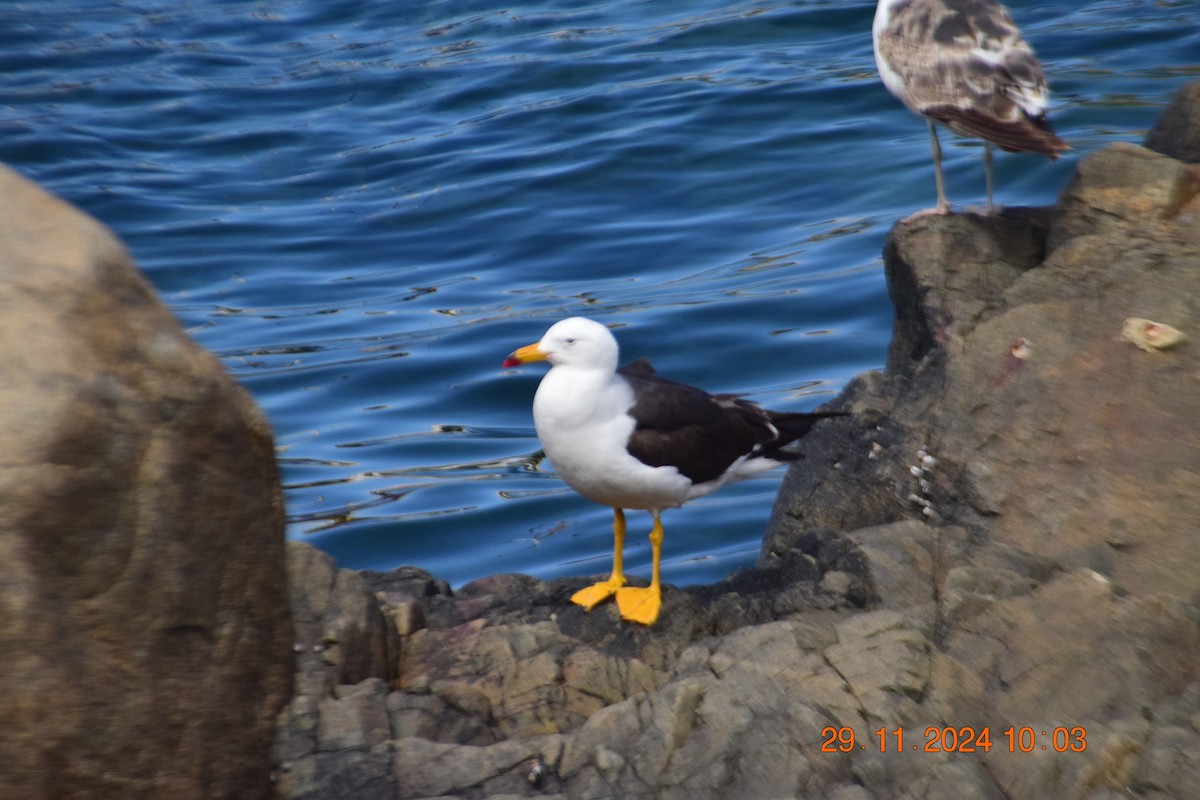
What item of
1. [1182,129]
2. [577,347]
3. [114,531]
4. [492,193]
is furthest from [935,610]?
[492,193]

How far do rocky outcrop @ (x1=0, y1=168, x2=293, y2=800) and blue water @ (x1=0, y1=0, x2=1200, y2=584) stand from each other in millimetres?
4610

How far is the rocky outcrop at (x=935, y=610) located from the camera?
11.7 ft

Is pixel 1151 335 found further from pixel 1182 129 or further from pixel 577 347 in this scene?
pixel 577 347

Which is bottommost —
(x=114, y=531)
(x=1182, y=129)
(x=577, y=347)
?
(x=577, y=347)

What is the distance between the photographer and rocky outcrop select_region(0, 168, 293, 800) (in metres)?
2.97

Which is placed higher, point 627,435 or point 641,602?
point 627,435

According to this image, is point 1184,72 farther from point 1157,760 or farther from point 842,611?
point 1157,760

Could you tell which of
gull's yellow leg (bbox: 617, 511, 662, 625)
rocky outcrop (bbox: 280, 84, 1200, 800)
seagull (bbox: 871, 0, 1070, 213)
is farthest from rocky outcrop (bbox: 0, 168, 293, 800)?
seagull (bbox: 871, 0, 1070, 213)

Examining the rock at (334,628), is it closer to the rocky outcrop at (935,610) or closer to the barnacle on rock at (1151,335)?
the rocky outcrop at (935,610)

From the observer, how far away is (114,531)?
3.10m

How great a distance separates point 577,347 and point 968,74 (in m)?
2.92

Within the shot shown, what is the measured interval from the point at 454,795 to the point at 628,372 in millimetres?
2529

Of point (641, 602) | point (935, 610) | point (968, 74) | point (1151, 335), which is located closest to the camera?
point (935, 610)

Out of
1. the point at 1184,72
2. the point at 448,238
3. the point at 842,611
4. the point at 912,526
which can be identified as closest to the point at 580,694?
the point at 842,611
